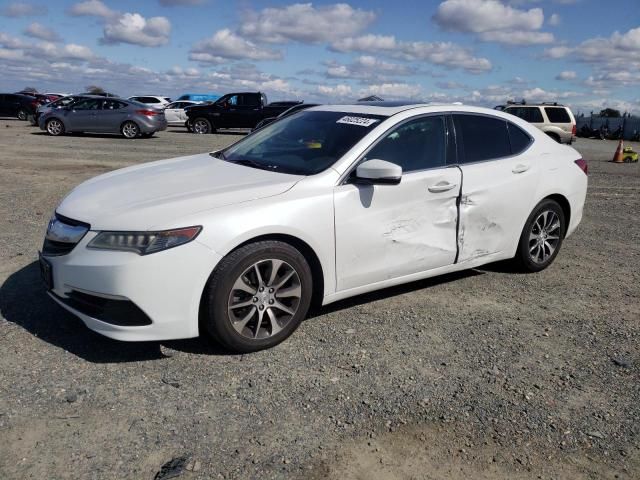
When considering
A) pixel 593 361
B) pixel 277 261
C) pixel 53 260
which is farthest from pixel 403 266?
pixel 53 260

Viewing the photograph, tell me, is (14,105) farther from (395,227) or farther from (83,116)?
(395,227)

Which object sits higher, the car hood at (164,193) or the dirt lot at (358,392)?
the car hood at (164,193)

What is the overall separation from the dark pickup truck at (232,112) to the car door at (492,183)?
20.6 metres

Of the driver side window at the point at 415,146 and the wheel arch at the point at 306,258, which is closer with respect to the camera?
the wheel arch at the point at 306,258

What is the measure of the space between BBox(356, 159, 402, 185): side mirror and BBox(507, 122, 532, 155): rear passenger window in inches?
68.9

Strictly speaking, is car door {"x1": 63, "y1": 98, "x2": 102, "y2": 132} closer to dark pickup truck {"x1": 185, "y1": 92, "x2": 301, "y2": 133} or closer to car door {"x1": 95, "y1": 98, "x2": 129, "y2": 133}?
car door {"x1": 95, "y1": 98, "x2": 129, "y2": 133}

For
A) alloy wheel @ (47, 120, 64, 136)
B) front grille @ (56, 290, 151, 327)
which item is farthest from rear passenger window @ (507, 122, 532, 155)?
alloy wheel @ (47, 120, 64, 136)

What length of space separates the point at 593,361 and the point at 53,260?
11.7 ft

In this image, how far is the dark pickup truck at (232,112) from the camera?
2502cm

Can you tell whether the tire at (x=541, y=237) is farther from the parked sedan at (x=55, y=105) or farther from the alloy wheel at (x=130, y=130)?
the parked sedan at (x=55, y=105)

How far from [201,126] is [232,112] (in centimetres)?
163

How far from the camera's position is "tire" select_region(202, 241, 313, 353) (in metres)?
3.47

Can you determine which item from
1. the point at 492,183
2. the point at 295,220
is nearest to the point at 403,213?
the point at 295,220

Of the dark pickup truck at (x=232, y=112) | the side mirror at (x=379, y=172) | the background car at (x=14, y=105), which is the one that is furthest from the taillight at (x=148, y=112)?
the side mirror at (x=379, y=172)
